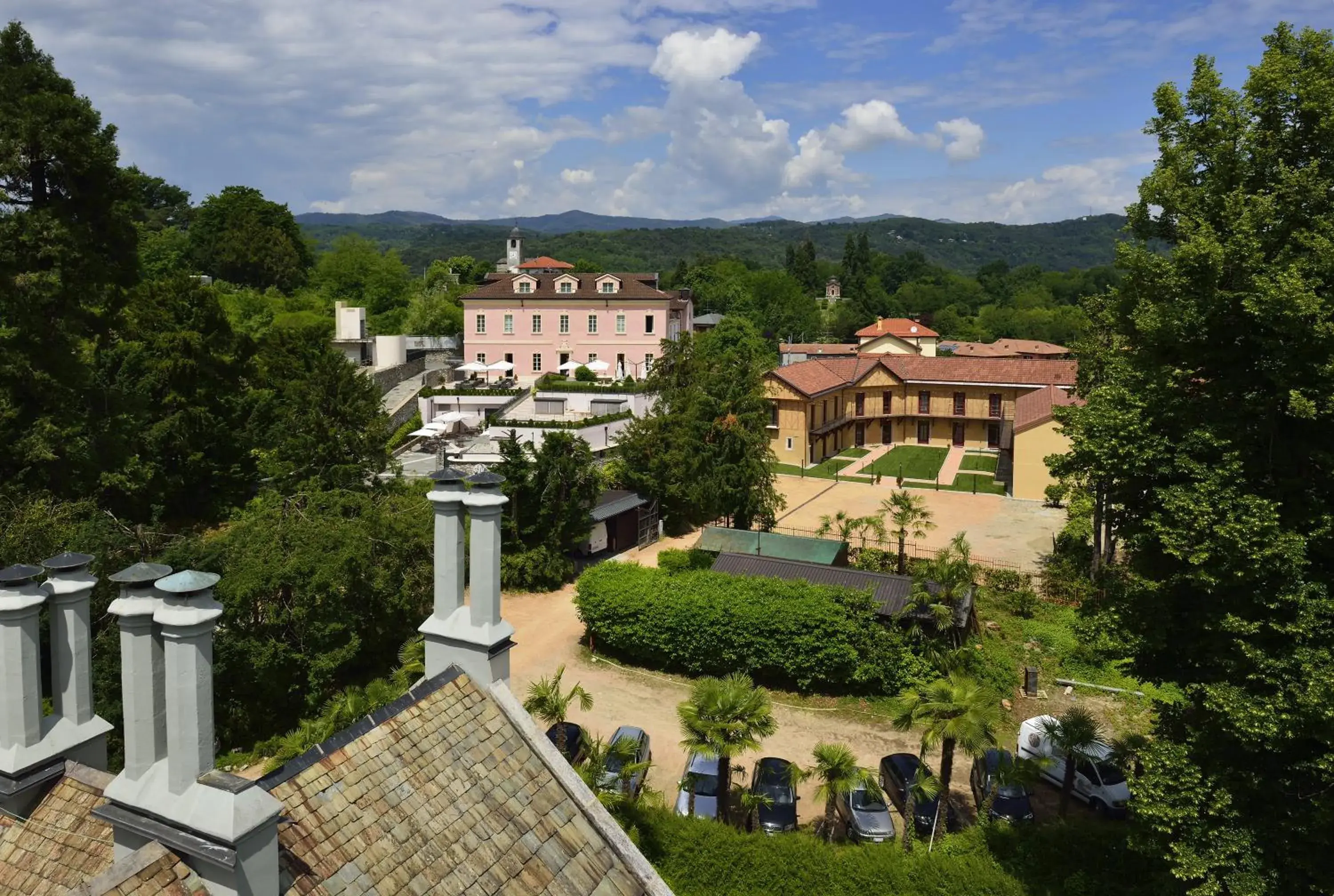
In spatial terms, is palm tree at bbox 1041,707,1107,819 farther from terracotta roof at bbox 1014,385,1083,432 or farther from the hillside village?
terracotta roof at bbox 1014,385,1083,432

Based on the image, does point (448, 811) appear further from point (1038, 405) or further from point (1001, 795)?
point (1038, 405)

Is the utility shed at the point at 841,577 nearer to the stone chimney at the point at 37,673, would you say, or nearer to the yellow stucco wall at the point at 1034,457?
the stone chimney at the point at 37,673

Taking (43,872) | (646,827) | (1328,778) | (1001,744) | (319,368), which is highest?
(319,368)

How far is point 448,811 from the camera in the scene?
22.3 feet

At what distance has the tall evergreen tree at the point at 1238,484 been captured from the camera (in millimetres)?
9164

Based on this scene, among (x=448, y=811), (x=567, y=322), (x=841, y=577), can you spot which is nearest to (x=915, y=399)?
(x=567, y=322)

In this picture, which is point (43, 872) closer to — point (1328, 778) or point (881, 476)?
point (1328, 778)

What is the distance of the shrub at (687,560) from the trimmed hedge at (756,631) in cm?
414

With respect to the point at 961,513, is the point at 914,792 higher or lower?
lower

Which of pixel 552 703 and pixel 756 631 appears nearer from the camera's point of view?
pixel 552 703

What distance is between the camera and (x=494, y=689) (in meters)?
7.91

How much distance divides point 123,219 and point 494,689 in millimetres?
22003

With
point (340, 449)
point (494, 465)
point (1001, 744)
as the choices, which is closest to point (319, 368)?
point (340, 449)

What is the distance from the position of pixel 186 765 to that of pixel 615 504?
87.7ft
